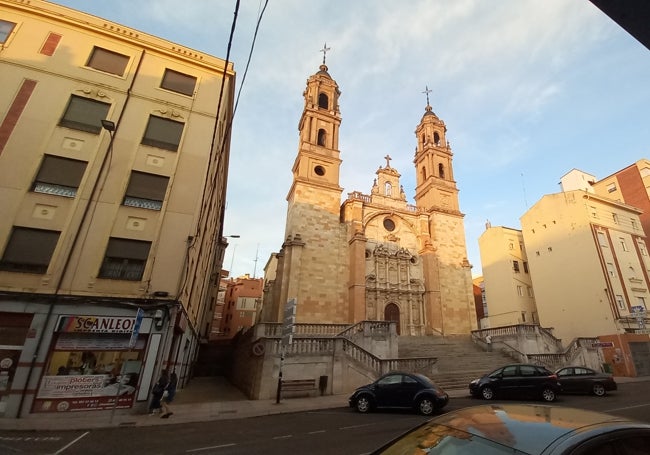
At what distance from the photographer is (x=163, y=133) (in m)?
15.2

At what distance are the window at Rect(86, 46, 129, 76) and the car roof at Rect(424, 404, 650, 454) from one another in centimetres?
2006

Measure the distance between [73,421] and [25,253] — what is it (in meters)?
6.43

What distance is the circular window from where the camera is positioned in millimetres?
32688

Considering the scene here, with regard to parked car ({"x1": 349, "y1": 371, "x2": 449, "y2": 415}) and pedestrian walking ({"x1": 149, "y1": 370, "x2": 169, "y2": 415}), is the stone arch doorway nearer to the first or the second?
parked car ({"x1": 349, "y1": 371, "x2": 449, "y2": 415})

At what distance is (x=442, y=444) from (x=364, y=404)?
33.3 ft

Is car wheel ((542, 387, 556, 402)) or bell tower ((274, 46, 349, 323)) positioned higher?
bell tower ((274, 46, 349, 323))

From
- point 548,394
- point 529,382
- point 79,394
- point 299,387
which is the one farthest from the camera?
point 299,387

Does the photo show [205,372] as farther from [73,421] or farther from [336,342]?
[73,421]

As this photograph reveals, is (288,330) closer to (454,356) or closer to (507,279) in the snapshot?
(454,356)

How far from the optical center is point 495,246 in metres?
39.9

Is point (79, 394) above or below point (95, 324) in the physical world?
below

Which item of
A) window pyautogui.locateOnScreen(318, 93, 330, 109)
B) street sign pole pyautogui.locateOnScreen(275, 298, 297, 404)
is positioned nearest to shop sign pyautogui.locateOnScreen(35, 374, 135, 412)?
street sign pole pyautogui.locateOnScreen(275, 298, 297, 404)

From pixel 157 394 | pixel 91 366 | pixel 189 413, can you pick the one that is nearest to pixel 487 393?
pixel 189 413

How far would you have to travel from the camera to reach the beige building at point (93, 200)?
10789 millimetres
